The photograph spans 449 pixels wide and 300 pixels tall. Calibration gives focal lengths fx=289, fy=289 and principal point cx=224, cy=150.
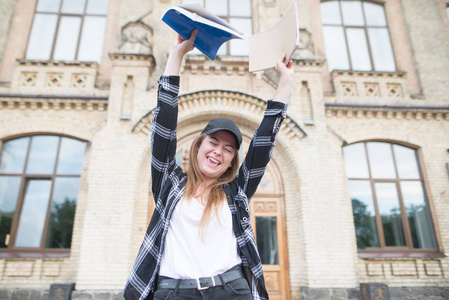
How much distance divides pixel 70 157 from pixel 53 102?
1.42 metres

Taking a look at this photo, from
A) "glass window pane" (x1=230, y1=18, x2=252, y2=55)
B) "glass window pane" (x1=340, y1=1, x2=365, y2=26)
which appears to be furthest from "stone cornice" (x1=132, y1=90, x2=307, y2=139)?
"glass window pane" (x1=340, y1=1, x2=365, y2=26)

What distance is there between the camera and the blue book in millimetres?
1641

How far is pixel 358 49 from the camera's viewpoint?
8977 millimetres

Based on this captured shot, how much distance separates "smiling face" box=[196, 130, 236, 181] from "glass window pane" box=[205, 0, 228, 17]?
26.5 ft

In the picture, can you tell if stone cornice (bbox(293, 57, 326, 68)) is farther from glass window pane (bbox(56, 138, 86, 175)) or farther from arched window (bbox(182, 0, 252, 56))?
glass window pane (bbox(56, 138, 86, 175))

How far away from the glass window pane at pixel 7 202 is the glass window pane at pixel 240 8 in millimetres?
7439

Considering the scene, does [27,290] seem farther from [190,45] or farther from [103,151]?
[190,45]

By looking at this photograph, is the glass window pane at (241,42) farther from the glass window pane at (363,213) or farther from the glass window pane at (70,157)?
the glass window pane at (70,157)

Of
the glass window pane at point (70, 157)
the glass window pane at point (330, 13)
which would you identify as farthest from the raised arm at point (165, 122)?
the glass window pane at point (330, 13)

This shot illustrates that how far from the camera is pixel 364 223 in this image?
7.24 meters

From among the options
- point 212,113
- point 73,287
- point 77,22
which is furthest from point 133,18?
point 73,287

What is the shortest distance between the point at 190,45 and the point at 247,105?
5.37 m

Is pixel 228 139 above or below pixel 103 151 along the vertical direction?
below

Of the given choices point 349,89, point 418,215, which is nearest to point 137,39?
point 349,89
